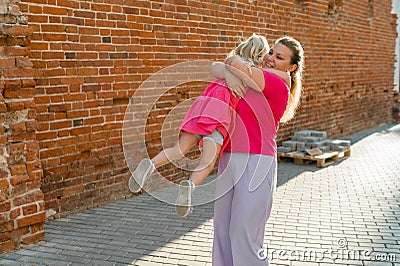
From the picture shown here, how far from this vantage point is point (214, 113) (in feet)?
9.12

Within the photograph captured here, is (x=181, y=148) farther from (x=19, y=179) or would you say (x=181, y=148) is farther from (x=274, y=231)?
(x=274, y=231)

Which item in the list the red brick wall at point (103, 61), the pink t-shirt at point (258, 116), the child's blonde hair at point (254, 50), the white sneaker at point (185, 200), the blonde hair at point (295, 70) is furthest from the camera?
the red brick wall at point (103, 61)

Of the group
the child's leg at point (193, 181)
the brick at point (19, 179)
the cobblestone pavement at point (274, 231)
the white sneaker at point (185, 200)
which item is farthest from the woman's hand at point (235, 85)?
the brick at point (19, 179)

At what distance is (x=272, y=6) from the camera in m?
9.05

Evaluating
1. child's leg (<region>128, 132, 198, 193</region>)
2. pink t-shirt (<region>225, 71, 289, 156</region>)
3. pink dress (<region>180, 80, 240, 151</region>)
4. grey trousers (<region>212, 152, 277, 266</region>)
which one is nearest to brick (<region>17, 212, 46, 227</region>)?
child's leg (<region>128, 132, 198, 193</region>)

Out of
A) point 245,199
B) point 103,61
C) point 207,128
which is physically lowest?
point 245,199

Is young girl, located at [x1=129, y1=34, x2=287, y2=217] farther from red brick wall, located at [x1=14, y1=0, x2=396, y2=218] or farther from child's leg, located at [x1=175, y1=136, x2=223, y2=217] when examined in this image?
red brick wall, located at [x1=14, y1=0, x2=396, y2=218]

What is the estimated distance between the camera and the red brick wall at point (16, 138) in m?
4.10

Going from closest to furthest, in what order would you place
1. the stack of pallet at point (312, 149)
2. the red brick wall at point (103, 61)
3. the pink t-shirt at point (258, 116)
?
the pink t-shirt at point (258, 116) → the red brick wall at point (103, 61) → the stack of pallet at point (312, 149)

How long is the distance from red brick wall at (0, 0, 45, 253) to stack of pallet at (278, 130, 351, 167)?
17.9ft

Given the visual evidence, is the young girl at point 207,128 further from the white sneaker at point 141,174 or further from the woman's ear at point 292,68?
the woman's ear at point 292,68

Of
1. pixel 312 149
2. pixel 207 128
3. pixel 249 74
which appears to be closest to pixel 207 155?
pixel 207 128

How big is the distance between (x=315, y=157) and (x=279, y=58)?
5.60m

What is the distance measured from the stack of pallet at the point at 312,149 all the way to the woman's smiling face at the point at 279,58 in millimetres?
5527
